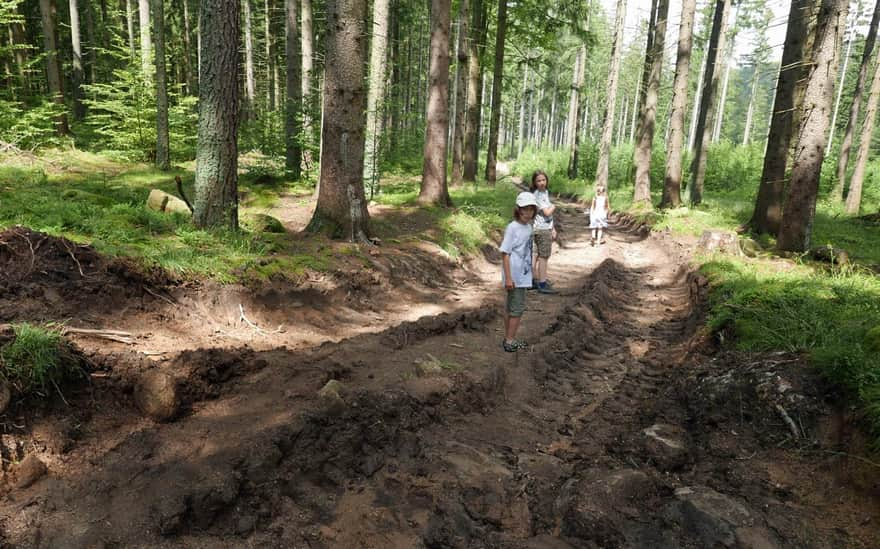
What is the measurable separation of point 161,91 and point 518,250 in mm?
13569

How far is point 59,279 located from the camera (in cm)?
500

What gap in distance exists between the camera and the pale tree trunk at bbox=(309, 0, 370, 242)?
862 centimetres

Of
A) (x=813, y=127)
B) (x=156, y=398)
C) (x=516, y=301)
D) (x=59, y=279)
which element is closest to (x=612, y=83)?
(x=813, y=127)

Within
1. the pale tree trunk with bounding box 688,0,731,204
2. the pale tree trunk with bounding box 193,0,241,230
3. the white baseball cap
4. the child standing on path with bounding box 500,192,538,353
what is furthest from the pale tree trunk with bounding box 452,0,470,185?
the child standing on path with bounding box 500,192,538,353

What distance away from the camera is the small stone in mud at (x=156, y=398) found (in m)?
3.85

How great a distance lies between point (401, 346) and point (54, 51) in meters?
18.9

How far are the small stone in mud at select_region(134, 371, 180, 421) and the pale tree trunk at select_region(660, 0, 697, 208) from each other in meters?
18.5

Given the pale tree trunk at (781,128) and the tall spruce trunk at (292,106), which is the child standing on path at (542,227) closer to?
the pale tree trunk at (781,128)

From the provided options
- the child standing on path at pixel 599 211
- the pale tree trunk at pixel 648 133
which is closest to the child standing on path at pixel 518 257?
the child standing on path at pixel 599 211

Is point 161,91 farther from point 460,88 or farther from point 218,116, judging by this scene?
point 460,88

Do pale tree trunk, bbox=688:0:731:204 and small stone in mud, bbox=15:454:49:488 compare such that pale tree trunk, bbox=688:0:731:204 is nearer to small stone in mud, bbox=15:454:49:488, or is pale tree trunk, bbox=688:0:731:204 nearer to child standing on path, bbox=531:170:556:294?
child standing on path, bbox=531:170:556:294

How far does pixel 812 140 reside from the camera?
915cm

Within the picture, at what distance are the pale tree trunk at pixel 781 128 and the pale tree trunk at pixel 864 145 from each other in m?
8.98

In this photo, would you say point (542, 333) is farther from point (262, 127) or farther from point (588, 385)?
point (262, 127)
